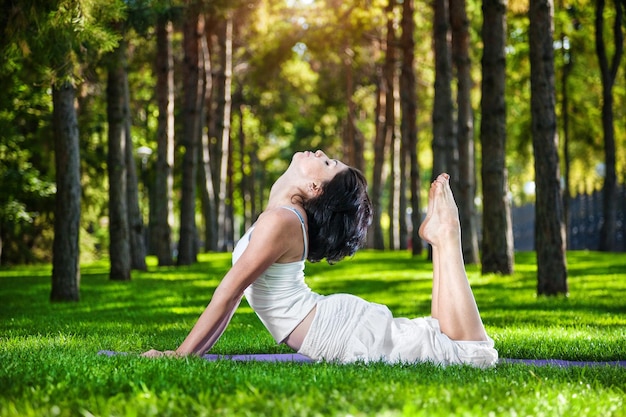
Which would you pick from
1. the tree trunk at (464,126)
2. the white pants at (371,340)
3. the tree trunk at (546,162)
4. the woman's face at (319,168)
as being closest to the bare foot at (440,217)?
the white pants at (371,340)

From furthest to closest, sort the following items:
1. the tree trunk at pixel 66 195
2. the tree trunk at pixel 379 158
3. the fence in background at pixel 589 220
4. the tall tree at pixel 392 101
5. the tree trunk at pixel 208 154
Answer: the tree trunk at pixel 379 158 → the fence in background at pixel 589 220 → the tall tree at pixel 392 101 → the tree trunk at pixel 208 154 → the tree trunk at pixel 66 195

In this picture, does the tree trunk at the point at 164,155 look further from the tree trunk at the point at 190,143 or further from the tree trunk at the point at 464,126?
the tree trunk at the point at 464,126

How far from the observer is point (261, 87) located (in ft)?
127

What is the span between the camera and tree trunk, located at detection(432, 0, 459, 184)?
24.3 meters

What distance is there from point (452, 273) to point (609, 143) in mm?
24774

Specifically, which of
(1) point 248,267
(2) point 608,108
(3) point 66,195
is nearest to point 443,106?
(2) point 608,108

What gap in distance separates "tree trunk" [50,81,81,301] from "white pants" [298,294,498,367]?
944cm

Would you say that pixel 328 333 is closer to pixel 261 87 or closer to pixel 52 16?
pixel 52 16

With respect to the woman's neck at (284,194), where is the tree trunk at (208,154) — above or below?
above

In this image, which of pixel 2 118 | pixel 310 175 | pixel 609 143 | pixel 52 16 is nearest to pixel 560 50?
pixel 609 143

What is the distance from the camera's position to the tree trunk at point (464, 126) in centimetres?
2314

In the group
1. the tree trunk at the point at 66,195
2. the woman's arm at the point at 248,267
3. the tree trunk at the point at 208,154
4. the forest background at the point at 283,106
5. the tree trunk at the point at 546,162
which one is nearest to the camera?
the woman's arm at the point at 248,267

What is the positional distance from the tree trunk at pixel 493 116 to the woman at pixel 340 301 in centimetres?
1196

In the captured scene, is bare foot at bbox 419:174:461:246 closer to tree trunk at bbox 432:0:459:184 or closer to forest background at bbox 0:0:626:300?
forest background at bbox 0:0:626:300
